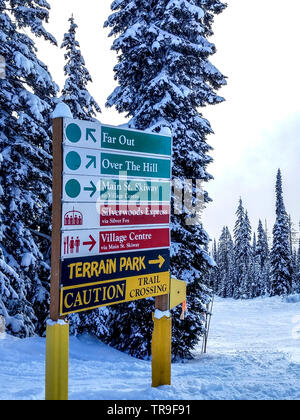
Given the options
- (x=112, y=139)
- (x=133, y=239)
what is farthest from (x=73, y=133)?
(x=133, y=239)

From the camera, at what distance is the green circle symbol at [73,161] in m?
4.02

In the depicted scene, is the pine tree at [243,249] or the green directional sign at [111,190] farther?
the pine tree at [243,249]

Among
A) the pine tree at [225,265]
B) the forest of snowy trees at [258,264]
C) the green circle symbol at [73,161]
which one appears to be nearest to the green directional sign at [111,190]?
the green circle symbol at [73,161]

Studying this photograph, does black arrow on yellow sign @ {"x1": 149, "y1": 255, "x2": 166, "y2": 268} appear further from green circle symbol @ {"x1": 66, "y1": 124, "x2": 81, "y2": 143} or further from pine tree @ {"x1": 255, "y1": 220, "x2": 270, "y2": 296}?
pine tree @ {"x1": 255, "y1": 220, "x2": 270, "y2": 296}

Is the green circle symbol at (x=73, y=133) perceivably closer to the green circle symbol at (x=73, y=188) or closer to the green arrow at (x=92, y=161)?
the green arrow at (x=92, y=161)

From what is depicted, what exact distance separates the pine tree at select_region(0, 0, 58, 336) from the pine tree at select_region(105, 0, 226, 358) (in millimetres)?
2565

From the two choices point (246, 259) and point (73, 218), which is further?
point (246, 259)

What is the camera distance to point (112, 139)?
4508 millimetres

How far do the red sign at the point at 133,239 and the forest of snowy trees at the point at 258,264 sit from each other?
138 feet

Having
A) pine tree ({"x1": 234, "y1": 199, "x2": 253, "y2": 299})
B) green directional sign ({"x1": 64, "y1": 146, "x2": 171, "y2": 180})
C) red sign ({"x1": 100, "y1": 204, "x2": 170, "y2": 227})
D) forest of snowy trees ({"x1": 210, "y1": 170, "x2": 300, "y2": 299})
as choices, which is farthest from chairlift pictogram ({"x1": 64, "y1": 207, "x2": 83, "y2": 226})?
pine tree ({"x1": 234, "y1": 199, "x2": 253, "y2": 299})

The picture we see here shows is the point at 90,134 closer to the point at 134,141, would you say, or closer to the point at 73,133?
the point at 73,133

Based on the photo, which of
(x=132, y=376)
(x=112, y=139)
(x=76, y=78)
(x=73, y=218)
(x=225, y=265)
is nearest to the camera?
(x=73, y=218)

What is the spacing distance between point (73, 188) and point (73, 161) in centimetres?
30

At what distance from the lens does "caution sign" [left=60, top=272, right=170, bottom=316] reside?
156 inches
